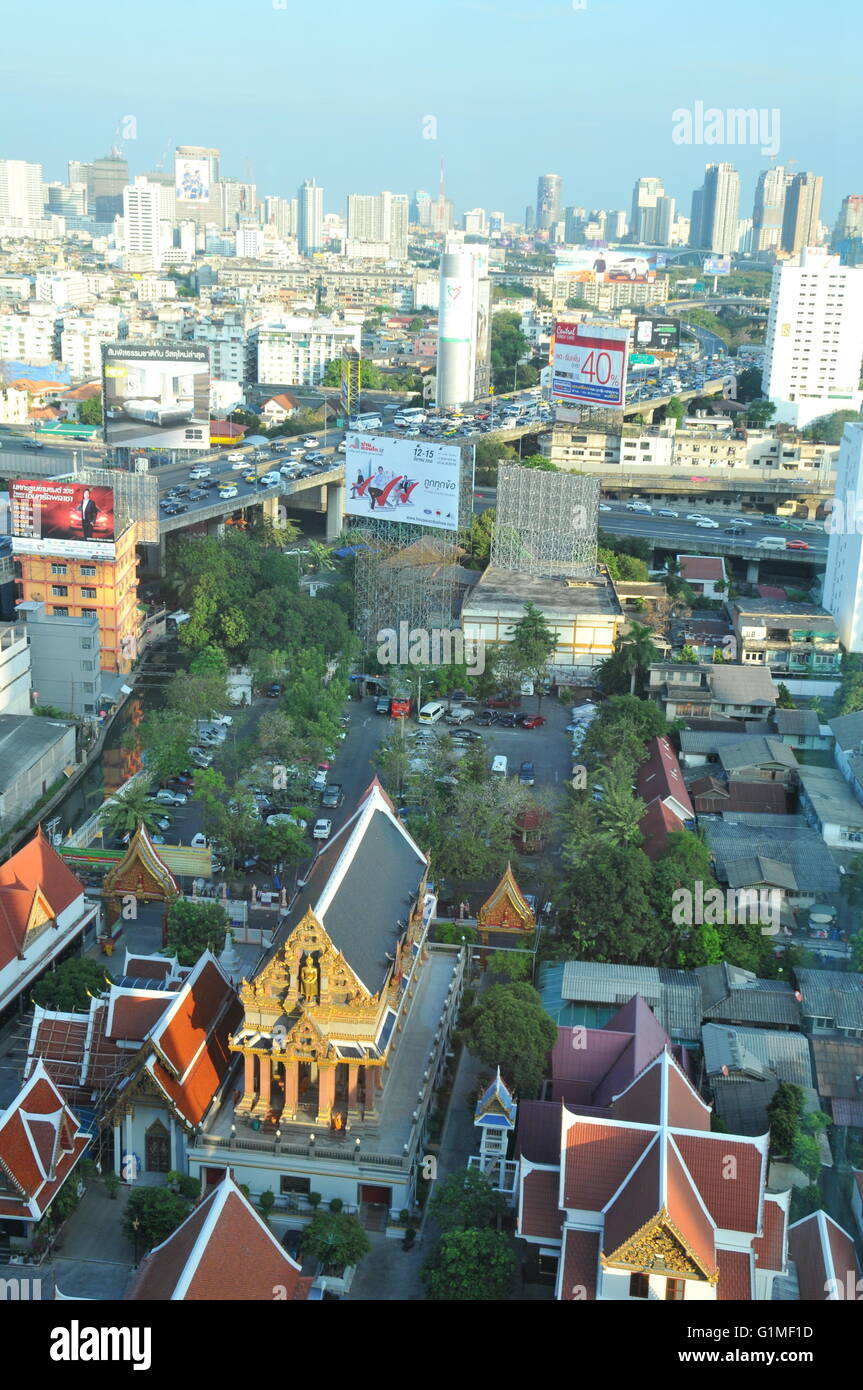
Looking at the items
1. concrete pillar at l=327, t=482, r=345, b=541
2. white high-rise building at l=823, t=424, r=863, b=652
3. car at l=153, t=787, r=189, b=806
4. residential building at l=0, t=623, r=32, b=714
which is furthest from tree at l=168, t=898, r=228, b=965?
concrete pillar at l=327, t=482, r=345, b=541

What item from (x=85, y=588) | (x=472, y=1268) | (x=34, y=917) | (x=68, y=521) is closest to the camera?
(x=472, y=1268)

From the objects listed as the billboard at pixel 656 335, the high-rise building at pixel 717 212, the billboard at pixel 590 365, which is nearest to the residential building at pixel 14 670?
the billboard at pixel 590 365

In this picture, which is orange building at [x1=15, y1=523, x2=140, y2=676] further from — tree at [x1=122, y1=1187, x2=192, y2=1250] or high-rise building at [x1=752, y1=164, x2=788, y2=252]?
high-rise building at [x1=752, y1=164, x2=788, y2=252]

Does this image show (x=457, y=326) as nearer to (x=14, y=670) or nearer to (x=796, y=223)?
(x=796, y=223)

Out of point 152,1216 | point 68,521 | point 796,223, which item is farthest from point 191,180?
point 152,1216
